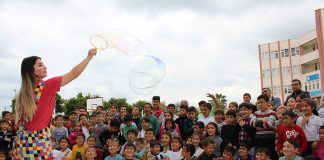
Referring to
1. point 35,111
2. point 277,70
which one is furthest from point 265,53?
point 35,111

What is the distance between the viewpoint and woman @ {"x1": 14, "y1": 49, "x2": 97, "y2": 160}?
439 cm

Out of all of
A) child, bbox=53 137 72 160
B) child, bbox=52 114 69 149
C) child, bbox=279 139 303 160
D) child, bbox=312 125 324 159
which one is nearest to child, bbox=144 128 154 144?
child, bbox=53 137 72 160

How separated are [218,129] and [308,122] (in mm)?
2113

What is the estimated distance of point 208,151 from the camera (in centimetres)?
848

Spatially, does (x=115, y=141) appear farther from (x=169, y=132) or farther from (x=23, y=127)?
(x=23, y=127)

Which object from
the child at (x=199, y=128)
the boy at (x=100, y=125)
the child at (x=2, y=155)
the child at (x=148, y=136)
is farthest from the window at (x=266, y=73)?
the child at (x=2, y=155)

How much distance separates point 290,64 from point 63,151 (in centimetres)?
5268

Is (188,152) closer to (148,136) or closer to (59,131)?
(148,136)

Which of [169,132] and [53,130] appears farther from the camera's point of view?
[53,130]

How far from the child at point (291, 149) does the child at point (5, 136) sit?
6480 mm

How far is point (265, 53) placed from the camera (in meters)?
62.1

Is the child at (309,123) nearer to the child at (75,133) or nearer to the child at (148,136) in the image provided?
the child at (148,136)

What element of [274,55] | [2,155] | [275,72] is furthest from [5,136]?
[274,55]

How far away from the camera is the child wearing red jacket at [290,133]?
7.76 metres
